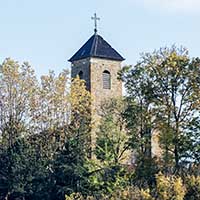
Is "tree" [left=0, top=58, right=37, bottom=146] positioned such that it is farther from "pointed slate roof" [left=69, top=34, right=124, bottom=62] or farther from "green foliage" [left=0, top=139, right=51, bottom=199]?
"pointed slate roof" [left=69, top=34, right=124, bottom=62]

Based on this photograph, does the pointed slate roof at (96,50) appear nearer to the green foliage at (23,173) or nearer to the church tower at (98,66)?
the church tower at (98,66)

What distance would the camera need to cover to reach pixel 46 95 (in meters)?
49.8

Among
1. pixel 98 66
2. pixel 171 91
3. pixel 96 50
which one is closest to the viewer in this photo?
pixel 171 91

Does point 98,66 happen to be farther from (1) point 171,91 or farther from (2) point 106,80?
(1) point 171,91

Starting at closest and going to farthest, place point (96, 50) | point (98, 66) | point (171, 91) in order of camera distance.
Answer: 1. point (171, 91)
2. point (98, 66)
3. point (96, 50)

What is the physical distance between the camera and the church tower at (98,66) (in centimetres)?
6372

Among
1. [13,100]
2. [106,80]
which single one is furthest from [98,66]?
[13,100]

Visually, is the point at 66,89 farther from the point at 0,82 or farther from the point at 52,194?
the point at 52,194

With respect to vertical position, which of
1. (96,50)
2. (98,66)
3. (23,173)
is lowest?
(23,173)

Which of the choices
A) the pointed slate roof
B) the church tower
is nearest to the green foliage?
the church tower

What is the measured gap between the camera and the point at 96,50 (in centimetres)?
6481

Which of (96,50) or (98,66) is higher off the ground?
(96,50)

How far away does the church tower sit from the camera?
63719mm

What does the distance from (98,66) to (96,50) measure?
129 centimetres
